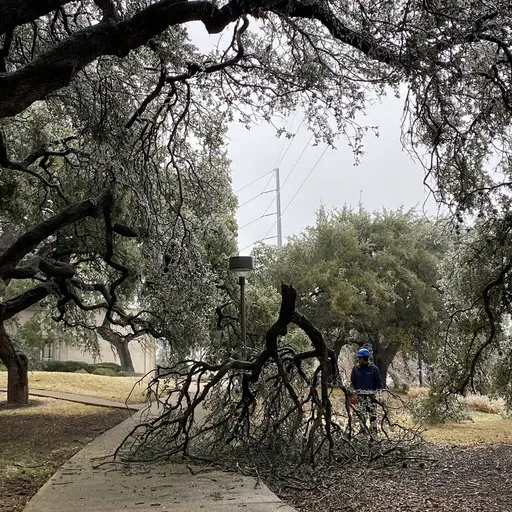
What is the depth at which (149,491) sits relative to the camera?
5676mm

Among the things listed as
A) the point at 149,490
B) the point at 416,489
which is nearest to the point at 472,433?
the point at 416,489

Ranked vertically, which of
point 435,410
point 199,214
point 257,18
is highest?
point 257,18

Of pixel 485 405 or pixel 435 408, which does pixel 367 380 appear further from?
pixel 485 405

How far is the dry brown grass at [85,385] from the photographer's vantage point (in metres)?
17.1

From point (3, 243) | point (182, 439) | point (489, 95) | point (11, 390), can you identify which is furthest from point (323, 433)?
point (11, 390)

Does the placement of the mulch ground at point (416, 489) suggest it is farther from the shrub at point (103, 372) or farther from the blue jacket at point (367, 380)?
the shrub at point (103, 372)

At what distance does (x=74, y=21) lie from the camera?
295 inches

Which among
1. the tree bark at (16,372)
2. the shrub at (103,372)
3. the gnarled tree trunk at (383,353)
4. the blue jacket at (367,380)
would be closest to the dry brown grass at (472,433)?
the blue jacket at (367,380)

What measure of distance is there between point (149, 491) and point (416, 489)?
2.34 m

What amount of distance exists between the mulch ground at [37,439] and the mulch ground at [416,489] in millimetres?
2648

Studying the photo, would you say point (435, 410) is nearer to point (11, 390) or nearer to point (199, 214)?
point (199, 214)

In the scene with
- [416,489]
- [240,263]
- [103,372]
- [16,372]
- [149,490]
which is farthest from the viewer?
[103,372]

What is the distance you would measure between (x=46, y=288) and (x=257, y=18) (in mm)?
7481

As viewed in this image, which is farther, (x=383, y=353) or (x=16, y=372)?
(x=383, y=353)
